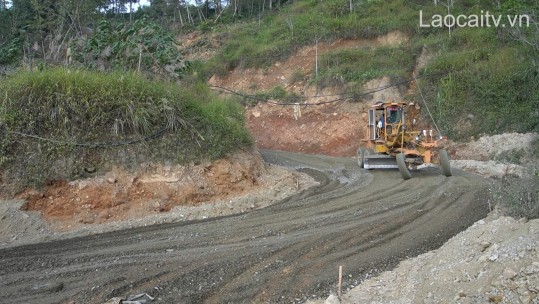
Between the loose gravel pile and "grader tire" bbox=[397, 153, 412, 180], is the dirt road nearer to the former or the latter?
the loose gravel pile

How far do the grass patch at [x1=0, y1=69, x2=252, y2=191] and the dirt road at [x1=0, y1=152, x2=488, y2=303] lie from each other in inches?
98.9

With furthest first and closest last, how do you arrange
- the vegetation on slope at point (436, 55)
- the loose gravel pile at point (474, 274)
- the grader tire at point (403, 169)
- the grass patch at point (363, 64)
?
the grass patch at point (363, 64) → the vegetation on slope at point (436, 55) → the grader tire at point (403, 169) → the loose gravel pile at point (474, 274)

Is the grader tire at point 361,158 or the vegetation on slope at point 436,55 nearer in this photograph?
the grader tire at point 361,158

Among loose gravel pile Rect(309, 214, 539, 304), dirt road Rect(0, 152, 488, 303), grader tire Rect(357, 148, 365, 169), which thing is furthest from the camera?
grader tire Rect(357, 148, 365, 169)

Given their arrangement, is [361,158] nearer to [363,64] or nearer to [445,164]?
[445,164]

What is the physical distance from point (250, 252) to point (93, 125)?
6001mm

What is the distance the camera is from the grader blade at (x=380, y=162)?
17547 millimetres

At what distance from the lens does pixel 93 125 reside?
38.1 ft

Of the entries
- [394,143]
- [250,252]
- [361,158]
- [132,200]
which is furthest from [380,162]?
[250,252]

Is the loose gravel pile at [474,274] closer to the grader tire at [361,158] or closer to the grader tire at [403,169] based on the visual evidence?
the grader tire at [403,169]

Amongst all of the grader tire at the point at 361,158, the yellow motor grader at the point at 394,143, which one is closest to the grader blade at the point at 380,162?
the yellow motor grader at the point at 394,143

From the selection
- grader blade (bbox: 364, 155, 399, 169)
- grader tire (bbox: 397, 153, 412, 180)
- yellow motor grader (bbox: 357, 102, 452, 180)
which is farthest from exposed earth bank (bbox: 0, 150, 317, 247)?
grader blade (bbox: 364, 155, 399, 169)

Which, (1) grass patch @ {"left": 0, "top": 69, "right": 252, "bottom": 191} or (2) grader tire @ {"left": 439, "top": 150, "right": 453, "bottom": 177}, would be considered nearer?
(1) grass patch @ {"left": 0, "top": 69, "right": 252, "bottom": 191}

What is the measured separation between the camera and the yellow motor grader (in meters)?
15.9
